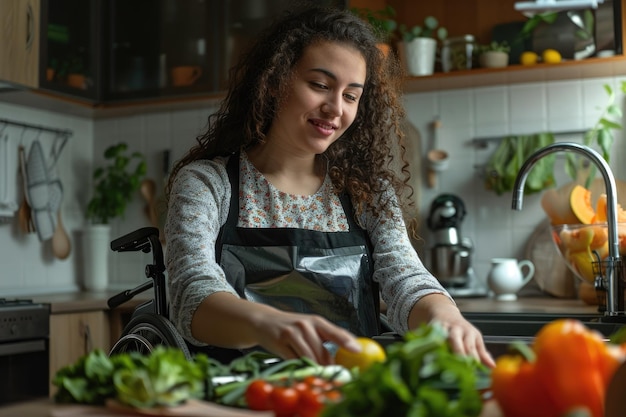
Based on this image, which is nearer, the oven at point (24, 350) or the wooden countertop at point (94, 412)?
the wooden countertop at point (94, 412)

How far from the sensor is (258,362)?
0.95 meters

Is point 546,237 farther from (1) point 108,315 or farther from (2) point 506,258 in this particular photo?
(1) point 108,315

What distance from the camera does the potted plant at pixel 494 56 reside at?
2980mm

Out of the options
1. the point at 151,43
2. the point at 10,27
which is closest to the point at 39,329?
the point at 10,27

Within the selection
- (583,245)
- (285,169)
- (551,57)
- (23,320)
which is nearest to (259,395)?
(285,169)

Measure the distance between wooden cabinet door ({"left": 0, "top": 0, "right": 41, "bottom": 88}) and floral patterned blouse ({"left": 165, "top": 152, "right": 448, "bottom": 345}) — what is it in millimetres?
1497

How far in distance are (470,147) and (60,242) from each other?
1.72 m

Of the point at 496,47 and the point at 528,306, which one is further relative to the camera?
the point at 496,47

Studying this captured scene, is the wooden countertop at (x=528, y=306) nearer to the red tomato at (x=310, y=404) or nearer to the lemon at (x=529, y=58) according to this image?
the lemon at (x=529, y=58)

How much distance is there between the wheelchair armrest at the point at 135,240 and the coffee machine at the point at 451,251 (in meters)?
1.41

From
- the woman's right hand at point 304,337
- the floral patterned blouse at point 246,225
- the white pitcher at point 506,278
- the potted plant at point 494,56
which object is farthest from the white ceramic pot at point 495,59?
the woman's right hand at point 304,337

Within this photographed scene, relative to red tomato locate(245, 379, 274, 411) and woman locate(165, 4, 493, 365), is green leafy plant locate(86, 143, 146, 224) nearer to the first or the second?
woman locate(165, 4, 493, 365)

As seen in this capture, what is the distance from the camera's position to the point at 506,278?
285cm

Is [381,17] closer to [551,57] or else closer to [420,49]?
[420,49]
